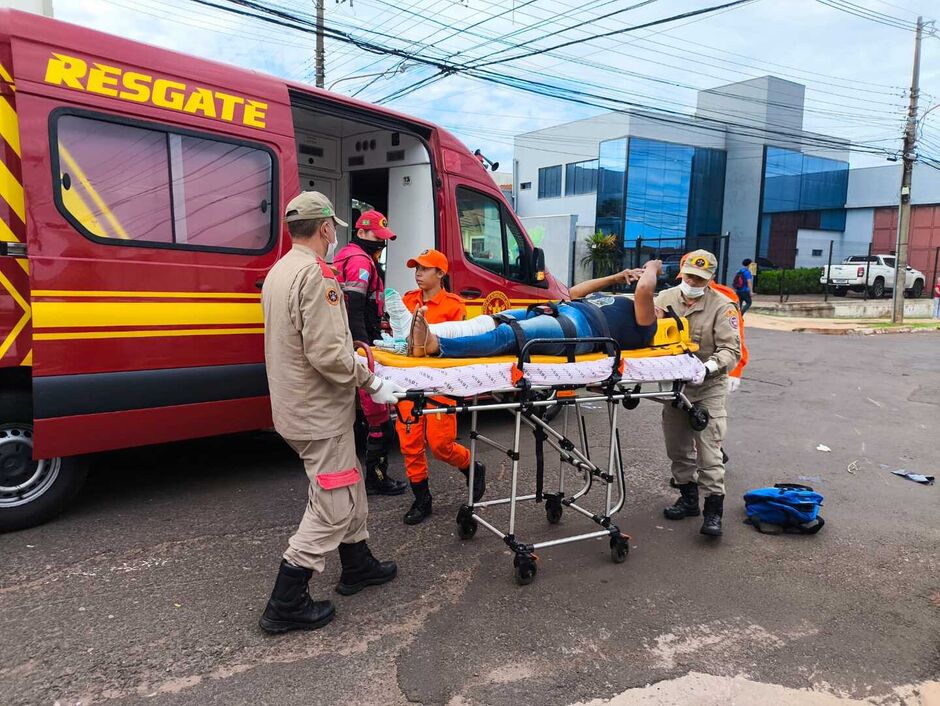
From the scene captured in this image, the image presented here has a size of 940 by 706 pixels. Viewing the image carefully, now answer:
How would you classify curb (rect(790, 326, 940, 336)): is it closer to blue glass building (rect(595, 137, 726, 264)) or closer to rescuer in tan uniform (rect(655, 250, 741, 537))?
rescuer in tan uniform (rect(655, 250, 741, 537))

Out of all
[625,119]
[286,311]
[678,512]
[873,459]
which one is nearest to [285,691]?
[286,311]

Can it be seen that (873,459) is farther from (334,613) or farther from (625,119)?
(625,119)

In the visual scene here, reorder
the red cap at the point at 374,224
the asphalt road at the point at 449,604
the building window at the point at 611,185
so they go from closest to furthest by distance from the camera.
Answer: the asphalt road at the point at 449,604 → the red cap at the point at 374,224 → the building window at the point at 611,185

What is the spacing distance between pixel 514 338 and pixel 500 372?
1.01 ft

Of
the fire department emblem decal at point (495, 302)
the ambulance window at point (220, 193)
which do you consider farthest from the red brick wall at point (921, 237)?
the ambulance window at point (220, 193)

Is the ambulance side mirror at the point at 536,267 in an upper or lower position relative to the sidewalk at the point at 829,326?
upper

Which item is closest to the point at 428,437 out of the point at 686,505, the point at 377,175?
the point at 686,505

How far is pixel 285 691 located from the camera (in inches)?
100

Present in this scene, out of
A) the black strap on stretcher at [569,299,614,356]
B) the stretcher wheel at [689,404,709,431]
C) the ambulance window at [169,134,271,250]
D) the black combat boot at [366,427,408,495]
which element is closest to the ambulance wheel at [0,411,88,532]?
the ambulance window at [169,134,271,250]

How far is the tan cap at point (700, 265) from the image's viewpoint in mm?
4223

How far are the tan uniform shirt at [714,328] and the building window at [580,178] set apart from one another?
31.7 m

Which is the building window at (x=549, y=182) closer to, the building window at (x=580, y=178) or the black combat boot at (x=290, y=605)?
the building window at (x=580, y=178)

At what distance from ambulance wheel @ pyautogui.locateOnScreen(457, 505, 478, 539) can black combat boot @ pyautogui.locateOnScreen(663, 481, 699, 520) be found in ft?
4.54

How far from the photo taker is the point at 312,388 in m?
2.88
